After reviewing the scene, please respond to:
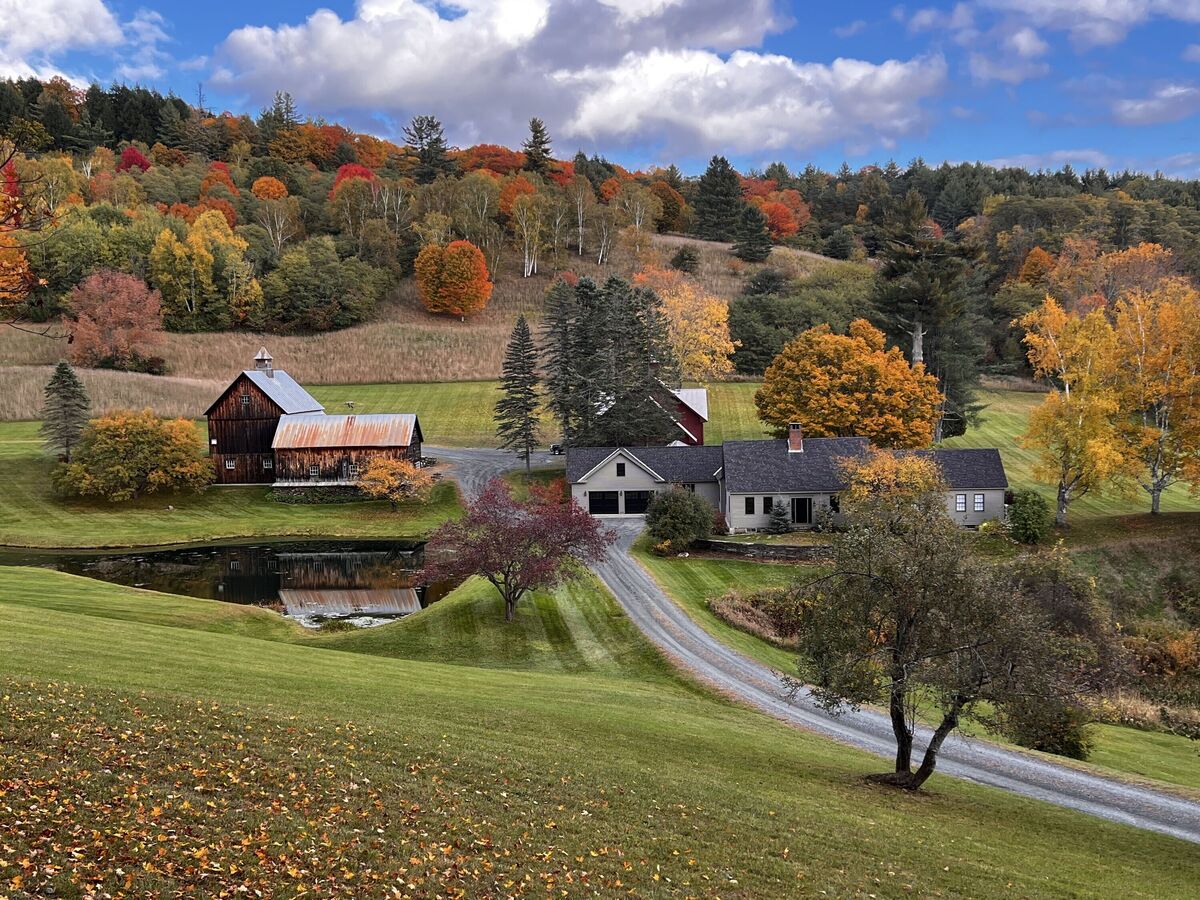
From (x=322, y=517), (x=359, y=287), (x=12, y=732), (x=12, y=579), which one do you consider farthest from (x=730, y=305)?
(x=12, y=732)

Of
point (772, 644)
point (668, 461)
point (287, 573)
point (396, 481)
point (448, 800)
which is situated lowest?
point (772, 644)

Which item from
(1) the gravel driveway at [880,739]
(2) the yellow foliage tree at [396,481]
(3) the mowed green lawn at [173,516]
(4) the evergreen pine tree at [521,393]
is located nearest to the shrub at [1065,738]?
(1) the gravel driveway at [880,739]

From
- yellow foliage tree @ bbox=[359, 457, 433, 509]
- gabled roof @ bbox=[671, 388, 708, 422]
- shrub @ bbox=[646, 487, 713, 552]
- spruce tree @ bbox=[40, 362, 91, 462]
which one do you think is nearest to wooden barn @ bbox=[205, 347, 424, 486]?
yellow foliage tree @ bbox=[359, 457, 433, 509]

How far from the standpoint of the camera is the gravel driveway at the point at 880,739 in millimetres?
19859

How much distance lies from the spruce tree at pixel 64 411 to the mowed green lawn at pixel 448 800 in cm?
4157

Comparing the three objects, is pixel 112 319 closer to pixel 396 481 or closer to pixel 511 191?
pixel 396 481

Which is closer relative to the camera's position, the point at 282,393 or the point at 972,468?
the point at 972,468

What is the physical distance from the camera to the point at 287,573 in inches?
1845

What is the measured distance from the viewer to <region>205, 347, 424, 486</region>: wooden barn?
6269 centimetres

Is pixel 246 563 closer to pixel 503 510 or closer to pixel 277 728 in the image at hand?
pixel 503 510

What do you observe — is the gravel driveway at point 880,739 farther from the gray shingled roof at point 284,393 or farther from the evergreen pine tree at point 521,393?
the gray shingled roof at point 284,393

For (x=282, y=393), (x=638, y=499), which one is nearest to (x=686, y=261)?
(x=282, y=393)

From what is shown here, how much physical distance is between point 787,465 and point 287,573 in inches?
1170

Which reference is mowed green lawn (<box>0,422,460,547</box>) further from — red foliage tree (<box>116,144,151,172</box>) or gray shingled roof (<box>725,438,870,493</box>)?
red foliage tree (<box>116,144,151,172</box>)
